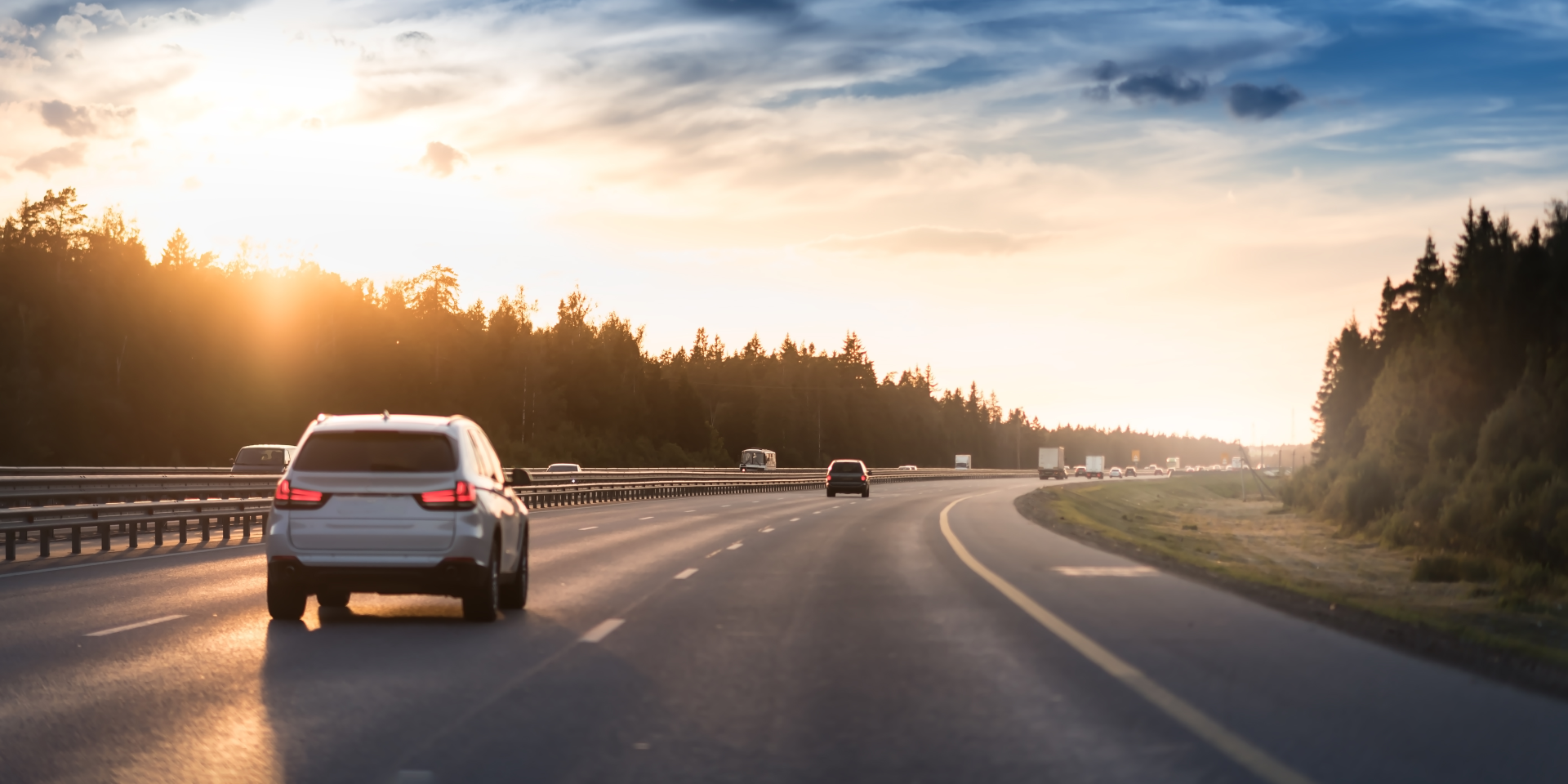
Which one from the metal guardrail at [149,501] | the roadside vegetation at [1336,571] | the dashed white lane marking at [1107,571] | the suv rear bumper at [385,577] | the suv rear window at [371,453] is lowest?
the roadside vegetation at [1336,571]

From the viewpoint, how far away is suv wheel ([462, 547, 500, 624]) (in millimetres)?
12727

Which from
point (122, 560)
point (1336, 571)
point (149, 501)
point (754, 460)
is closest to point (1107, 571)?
point (122, 560)

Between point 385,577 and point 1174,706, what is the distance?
275 inches

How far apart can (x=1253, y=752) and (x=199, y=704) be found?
5.81 m

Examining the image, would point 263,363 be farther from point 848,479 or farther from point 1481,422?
point 1481,422

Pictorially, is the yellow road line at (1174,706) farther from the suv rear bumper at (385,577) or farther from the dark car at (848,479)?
the dark car at (848,479)

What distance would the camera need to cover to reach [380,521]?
492 inches

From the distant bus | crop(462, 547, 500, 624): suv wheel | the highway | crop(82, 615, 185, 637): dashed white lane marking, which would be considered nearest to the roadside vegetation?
the highway

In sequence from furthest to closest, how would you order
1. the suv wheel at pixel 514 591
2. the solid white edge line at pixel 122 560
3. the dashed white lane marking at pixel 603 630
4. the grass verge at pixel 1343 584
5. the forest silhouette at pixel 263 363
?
the forest silhouette at pixel 263 363 → the solid white edge line at pixel 122 560 → the suv wheel at pixel 514 591 → the dashed white lane marking at pixel 603 630 → the grass verge at pixel 1343 584

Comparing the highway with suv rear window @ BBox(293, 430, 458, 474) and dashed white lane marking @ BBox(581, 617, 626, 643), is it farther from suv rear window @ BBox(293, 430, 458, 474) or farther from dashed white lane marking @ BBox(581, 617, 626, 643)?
suv rear window @ BBox(293, 430, 458, 474)

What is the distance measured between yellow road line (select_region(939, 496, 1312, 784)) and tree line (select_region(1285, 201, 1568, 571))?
21.0 metres

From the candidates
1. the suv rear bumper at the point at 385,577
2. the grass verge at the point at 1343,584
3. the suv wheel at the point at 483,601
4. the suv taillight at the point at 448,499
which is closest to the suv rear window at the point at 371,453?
the suv taillight at the point at 448,499

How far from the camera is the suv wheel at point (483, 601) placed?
12727 mm

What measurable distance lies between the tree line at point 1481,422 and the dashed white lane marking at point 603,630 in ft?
77.2
